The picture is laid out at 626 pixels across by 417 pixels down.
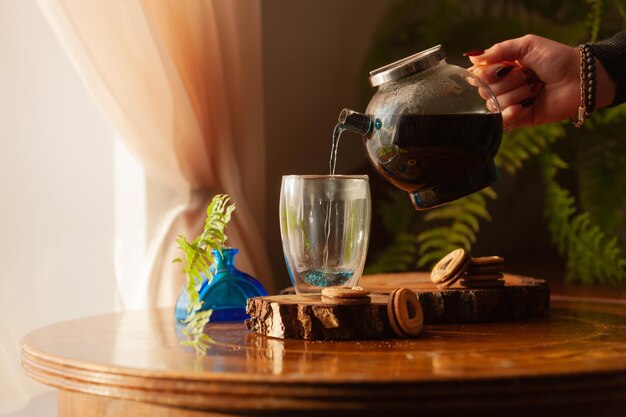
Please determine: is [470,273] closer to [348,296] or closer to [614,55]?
[348,296]

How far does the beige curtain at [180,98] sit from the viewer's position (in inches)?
59.1

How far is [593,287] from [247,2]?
3.45ft

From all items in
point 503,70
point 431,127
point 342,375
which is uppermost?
point 503,70

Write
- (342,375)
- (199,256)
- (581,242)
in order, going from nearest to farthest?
(342,375), (199,256), (581,242)

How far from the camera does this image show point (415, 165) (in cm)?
107

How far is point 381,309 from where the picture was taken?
1.01 m

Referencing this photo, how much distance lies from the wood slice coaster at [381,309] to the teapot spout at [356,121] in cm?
22

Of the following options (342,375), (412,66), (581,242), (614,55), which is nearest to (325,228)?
(412,66)

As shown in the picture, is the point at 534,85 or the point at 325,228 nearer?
the point at 325,228

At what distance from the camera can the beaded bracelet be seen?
130 cm

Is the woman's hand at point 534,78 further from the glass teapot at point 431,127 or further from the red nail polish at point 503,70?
the glass teapot at point 431,127

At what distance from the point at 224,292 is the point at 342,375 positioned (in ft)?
1.51

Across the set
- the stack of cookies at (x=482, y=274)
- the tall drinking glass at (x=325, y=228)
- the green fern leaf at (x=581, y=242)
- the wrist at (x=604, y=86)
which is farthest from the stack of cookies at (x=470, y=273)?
the green fern leaf at (x=581, y=242)

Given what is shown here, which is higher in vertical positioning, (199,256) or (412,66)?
(412,66)
